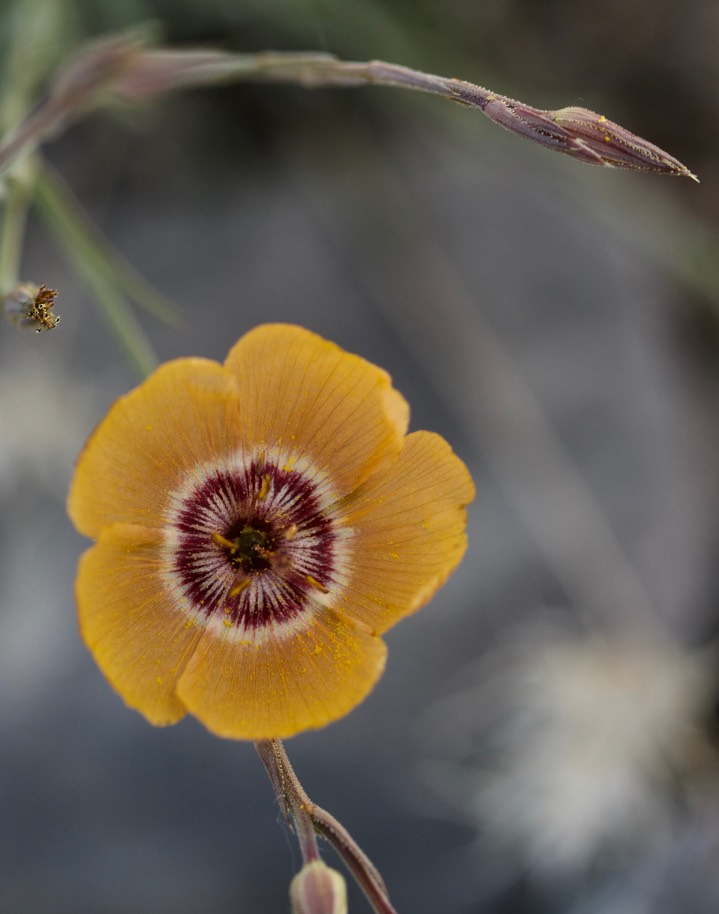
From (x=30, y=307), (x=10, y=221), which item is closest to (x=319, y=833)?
(x=30, y=307)

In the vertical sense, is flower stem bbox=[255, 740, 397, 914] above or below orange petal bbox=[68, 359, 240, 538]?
below

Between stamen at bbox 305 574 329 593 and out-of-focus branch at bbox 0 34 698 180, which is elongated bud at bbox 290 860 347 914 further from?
out-of-focus branch at bbox 0 34 698 180

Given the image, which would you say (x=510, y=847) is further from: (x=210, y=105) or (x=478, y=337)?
(x=210, y=105)

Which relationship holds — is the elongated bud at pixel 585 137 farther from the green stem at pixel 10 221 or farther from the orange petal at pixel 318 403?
the green stem at pixel 10 221

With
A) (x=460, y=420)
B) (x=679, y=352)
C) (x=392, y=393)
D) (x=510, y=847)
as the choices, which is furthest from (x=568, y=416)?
(x=392, y=393)

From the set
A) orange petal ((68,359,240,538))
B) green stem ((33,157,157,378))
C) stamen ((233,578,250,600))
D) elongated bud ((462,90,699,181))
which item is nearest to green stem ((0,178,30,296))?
green stem ((33,157,157,378))

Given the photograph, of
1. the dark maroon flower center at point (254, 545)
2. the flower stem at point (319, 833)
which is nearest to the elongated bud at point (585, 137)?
the dark maroon flower center at point (254, 545)

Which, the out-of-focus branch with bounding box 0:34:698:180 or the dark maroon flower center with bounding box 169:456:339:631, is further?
the dark maroon flower center with bounding box 169:456:339:631

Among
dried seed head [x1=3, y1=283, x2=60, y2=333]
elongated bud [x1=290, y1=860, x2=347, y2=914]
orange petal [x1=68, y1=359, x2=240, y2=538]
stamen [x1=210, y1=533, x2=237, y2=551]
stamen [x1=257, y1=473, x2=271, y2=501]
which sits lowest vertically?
elongated bud [x1=290, y1=860, x2=347, y2=914]
